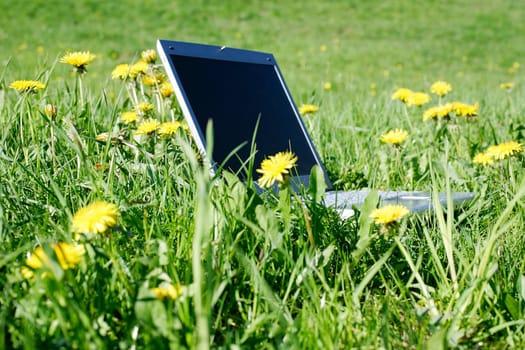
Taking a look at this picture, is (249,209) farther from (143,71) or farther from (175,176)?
(143,71)

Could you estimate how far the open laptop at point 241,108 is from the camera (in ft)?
5.25

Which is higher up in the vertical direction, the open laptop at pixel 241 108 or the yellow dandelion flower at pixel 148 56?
the yellow dandelion flower at pixel 148 56

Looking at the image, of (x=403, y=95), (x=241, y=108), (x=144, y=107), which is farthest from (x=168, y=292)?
(x=403, y=95)

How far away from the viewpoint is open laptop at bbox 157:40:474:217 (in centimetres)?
160

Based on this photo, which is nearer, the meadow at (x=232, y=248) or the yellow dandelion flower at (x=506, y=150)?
the meadow at (x=232, y=248)

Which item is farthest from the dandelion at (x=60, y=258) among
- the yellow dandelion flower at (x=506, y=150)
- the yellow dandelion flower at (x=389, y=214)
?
the yellow dandelion flower at (x=506, y=150)

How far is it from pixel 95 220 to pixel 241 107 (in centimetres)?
89

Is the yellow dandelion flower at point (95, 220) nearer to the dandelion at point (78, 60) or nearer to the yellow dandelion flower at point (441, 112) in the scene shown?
the dandelion at point (78, 60)

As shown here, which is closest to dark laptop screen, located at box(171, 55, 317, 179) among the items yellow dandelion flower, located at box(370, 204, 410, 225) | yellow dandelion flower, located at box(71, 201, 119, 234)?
yellow dandelion flower, located at box(370, 204, 410, 225)

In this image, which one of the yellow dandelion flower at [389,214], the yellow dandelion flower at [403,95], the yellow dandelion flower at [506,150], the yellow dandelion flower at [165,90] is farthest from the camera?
the yellow dandelion flower at [403,95]

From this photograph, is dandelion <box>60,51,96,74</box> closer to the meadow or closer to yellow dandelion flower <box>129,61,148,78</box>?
the meadow

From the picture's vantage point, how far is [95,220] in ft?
3.12

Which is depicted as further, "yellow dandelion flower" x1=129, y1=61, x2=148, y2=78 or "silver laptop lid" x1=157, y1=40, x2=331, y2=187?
"yellow dandelion flower" x1=129, y1=61, x2=148, y2=78

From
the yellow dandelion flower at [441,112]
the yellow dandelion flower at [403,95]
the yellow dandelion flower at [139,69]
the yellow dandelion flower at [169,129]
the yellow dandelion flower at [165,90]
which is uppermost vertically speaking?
the yellow dandelion flower at [139,69]
